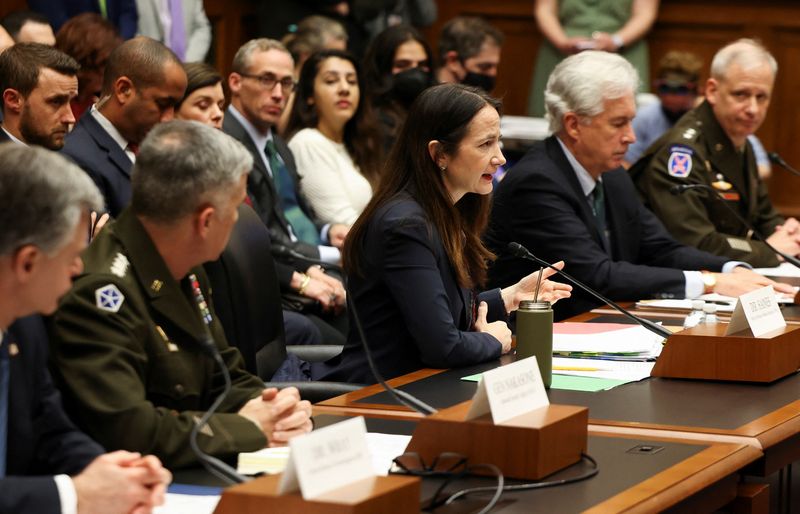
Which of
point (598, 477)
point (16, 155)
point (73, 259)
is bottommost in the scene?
point (598, 477)

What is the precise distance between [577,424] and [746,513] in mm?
383

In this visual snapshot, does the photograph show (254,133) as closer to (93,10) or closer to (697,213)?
(93,10)

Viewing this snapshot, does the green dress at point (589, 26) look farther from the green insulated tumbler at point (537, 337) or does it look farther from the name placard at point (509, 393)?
the name placard at point (509, 393)

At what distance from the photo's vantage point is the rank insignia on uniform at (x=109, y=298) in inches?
78.9

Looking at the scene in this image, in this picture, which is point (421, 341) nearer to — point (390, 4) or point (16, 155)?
point (16, 155)

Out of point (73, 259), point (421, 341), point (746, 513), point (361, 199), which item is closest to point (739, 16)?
point (361, 199)

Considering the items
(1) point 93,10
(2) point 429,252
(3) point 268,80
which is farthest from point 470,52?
(2) point 429,252

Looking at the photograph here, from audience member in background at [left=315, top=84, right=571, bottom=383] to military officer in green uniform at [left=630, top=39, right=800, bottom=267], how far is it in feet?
5.01

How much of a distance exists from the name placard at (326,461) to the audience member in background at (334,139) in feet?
11.2

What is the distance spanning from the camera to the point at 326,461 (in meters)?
1.57

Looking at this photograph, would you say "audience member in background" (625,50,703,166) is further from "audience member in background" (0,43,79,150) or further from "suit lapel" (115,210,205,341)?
"suit lapel" (115,210,205,341)

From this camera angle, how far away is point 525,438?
1.91 meters

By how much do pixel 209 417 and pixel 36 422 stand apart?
0.25 m

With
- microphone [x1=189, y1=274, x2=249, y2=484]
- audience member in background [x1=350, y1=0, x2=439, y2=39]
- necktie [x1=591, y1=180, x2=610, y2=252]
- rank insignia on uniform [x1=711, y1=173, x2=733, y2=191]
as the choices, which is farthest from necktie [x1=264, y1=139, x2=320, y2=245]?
microphone [x1=189, y1=274, x2=249, y2=484]
